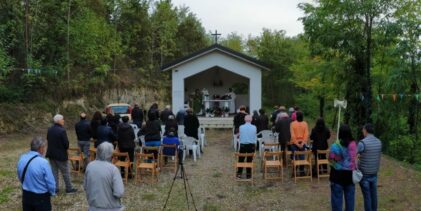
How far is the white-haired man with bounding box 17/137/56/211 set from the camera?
5125 mm

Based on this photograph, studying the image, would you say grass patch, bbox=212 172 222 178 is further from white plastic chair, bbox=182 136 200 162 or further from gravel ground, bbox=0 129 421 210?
white plastic chair, bbox=182 136 200 162

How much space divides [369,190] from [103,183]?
4.30 meters

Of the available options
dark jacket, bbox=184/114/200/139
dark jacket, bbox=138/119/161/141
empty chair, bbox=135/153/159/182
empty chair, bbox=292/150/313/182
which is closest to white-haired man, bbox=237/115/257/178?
empty chair, bbox=292/150/313/182

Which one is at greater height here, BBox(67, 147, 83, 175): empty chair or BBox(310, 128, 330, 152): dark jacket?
BBox(310, 128, 330, 152): dark jacket

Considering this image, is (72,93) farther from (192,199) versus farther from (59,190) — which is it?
(192,199)

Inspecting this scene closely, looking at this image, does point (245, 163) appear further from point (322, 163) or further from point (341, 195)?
point (341, 195)

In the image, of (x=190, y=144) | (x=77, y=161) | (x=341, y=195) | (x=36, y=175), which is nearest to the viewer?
(x=36, y=175)

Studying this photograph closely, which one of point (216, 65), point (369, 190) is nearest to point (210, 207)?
point (369, 190)

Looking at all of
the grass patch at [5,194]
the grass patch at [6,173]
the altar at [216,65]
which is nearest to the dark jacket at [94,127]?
the grass patch at [5,194]

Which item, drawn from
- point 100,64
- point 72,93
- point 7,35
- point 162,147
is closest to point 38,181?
point 162,147

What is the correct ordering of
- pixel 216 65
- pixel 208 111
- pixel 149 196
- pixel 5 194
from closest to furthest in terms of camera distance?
pixel 149 196
pixel 5 194
pixel 216 65
pixel 208 111

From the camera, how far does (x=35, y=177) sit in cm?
512

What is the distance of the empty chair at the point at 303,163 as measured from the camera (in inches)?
388

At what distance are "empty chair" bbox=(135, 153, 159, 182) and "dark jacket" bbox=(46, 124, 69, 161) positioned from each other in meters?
1.88
